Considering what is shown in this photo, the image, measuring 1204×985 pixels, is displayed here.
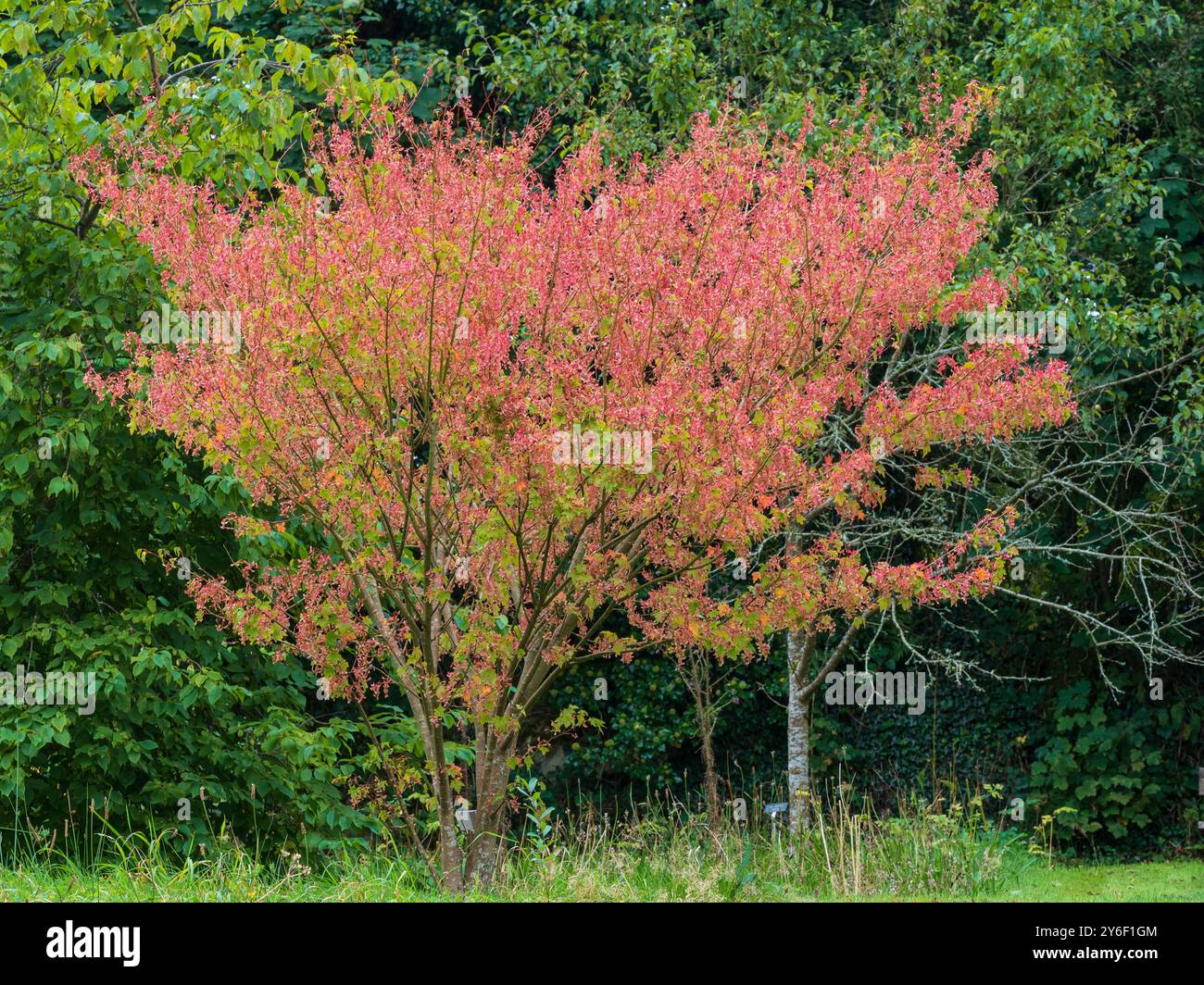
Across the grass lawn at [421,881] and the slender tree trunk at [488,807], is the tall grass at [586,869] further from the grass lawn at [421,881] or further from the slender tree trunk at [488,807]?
the slender tree trunk at [488,807]

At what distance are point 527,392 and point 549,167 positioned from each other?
6958mm

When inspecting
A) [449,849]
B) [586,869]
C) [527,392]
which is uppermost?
[527,392]

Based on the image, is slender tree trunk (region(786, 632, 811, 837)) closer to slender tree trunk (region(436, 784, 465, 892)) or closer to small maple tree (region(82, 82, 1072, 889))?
small maple tree (region(82, 82, 1072, 889))

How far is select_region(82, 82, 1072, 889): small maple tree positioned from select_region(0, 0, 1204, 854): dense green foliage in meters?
0.65

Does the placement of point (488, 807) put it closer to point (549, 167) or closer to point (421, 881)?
point (421, 881)

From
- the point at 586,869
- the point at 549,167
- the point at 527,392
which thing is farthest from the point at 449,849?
the point at 549,167

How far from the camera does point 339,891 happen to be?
21.8 feet

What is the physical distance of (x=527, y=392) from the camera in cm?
606

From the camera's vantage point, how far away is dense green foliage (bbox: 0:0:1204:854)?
746cm

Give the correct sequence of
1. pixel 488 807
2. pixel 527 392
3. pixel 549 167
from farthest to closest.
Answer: pixel 549 167
pixel 488 807
pixel 527 392

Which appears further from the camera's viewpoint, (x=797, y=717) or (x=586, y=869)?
(x=797, y=717)

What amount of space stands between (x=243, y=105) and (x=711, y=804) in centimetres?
682

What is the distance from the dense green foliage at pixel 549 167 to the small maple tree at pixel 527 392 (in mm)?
652
